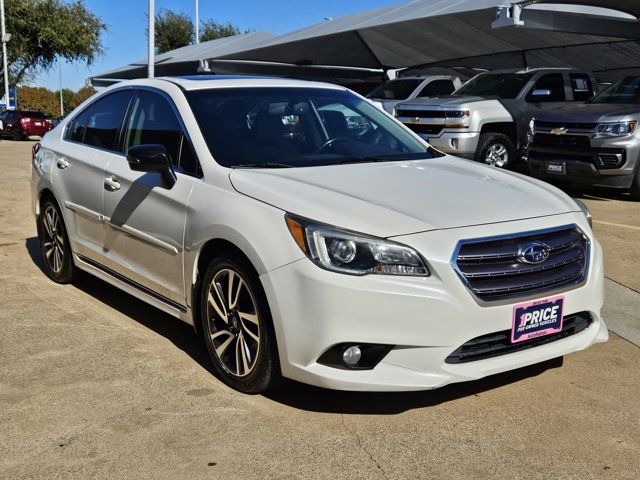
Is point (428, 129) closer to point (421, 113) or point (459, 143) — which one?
point (421, 113)

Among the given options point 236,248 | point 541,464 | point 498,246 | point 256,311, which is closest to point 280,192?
point 236,248

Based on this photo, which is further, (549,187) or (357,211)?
(549,187)

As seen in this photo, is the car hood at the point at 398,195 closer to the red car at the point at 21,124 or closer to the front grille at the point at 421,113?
the front grille at the point at 421,113

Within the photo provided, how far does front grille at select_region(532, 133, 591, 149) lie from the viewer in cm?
1068

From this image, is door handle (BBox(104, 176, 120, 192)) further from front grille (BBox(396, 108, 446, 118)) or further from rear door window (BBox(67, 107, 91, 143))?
front grille (BBox(396, 108, 446, 118))

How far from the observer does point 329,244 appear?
137 inches

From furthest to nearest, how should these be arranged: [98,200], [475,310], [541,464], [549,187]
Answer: [98,200] → [549,187] → [475,310] → [541,464]

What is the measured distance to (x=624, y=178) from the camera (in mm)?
10430

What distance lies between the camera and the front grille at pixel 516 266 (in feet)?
11.4

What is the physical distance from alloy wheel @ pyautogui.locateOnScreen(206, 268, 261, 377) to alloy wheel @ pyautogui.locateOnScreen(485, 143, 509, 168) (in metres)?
9.67

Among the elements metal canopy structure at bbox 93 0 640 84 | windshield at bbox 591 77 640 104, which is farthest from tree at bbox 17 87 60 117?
windshield at bbox 591 77 640 104

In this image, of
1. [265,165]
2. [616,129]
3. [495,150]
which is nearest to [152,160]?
[265,165]

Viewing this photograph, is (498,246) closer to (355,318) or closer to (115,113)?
(355,318)

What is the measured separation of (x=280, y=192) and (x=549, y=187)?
1.58 m
